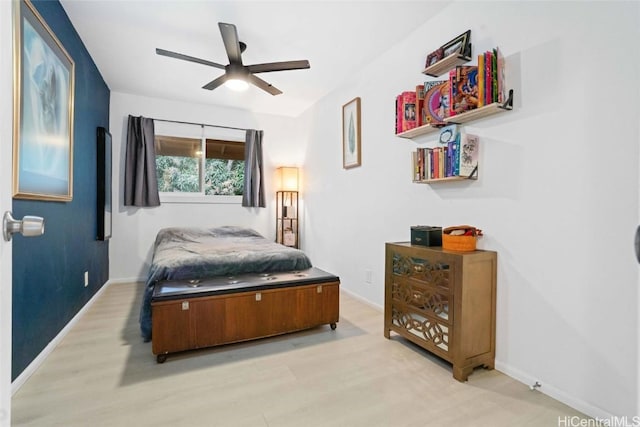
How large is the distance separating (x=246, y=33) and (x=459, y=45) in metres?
1.68

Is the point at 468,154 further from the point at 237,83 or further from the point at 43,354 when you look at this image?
the point at 43,354

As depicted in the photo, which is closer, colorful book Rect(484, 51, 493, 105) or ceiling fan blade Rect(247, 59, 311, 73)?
colorful book Rect(484, 51, 493, 105)

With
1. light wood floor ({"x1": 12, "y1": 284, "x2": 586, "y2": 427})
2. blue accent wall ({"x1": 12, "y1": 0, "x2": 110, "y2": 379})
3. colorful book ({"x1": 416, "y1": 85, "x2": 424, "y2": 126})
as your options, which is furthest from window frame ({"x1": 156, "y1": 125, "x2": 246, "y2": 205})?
colorful book ({"x1": 416, "y1": 85, "x2": 424, "y2": 126})

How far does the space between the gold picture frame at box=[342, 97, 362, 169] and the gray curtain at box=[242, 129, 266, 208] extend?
1.58 metres

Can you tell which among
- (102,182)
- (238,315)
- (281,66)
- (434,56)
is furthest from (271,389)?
(102,182)

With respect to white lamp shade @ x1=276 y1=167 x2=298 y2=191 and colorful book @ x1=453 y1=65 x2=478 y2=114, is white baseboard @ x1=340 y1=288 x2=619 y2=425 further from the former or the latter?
white lamp shade @ x1=276 y1=167 x2=298 y2=191

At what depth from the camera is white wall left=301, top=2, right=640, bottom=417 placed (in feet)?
4.53

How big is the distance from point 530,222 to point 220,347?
6.98 feet

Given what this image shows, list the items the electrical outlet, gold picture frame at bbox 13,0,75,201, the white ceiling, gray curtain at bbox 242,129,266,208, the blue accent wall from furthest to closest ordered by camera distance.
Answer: gray curtain at bbox 242,129,266,208 < the electrical outlet < the white ceiling < the blue accent wall < gold picture frame at bbox 13,0,75,201

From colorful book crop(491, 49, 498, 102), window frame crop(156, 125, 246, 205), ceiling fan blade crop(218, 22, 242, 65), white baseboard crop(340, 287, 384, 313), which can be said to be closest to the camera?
colorful book crop(491, 49, 498, 102)

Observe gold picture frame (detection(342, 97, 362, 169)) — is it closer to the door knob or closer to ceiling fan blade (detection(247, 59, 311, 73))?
ceiling fan blade (detection(247, 59, 311, 73))

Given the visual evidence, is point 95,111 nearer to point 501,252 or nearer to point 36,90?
point 36,90

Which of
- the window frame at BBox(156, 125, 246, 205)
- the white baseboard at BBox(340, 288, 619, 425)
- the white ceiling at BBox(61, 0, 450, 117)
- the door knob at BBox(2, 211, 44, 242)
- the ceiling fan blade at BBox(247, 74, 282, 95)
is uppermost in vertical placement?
the white ceiling at BBox(61, 0, 450, 117)

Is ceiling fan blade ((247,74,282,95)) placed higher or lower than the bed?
higher
